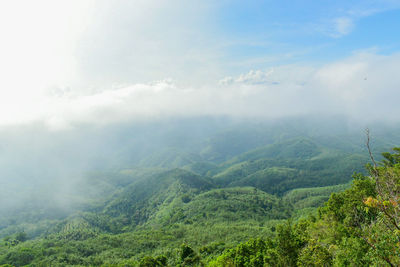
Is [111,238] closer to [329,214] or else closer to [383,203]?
[329,214]

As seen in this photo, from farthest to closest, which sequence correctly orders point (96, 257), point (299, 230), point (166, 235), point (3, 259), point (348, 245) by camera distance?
1. point (166, 235)
2. point (96, 257)
3. point (3, 259)
4. point (299, 230)
5. point (348, 245)

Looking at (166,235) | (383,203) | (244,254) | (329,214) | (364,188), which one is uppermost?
(383,203)

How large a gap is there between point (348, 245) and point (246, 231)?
133954 mm

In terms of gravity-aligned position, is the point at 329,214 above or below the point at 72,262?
above

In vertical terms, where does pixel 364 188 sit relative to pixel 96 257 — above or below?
above

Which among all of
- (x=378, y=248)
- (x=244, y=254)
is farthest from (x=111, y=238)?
(x=378, y=248)

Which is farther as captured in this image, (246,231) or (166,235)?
(166,235)

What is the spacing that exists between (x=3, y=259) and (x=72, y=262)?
36122 millimetres

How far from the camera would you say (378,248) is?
14.5m

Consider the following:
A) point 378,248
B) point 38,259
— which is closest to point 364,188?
point 378,248

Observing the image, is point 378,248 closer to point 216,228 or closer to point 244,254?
point 244,254

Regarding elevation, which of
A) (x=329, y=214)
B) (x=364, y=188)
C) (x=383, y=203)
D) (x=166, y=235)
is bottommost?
(x=166, y=235)

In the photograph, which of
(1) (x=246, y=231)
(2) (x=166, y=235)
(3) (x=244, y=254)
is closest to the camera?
(3) (x=244, y=254)

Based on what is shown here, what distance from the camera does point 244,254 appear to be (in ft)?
185
